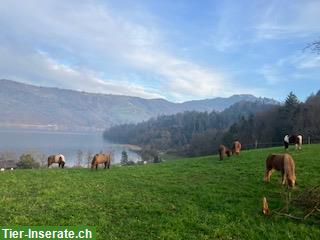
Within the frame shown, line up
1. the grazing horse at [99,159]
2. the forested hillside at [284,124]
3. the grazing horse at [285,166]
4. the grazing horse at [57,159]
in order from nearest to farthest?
the grazing horse at [285,166]
the grazing horse at [99,159]
the grazing horse at [57,159]
the forested hillside at [284,124]

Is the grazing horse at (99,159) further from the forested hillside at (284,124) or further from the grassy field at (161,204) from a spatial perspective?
the forested hillside at (284,124)

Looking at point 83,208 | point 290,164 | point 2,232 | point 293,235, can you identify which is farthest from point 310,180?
point 2,232

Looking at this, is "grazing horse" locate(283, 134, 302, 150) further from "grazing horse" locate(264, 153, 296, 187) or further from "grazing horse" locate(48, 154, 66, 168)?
"grazing horse" locate(48, 154, 66, 168)

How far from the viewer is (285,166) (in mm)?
15398

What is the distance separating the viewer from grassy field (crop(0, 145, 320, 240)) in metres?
10.4

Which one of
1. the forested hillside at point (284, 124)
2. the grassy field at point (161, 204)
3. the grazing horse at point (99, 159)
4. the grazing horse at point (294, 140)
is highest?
the forested hillside at point (284, 124)

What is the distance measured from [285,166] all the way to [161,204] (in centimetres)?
589

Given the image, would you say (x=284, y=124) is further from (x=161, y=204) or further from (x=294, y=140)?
(x=161, y=204)

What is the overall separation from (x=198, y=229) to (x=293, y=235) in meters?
2.66

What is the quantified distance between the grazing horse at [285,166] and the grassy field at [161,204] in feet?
1.30

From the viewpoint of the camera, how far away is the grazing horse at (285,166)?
15234 mm

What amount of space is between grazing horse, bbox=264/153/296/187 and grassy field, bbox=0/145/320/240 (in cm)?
40

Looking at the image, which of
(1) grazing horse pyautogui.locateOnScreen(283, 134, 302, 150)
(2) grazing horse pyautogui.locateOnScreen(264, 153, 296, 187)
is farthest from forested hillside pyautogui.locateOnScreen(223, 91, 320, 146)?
(2) grazing horse pyautogui.locateOnScreen(264, 153, 296, 187)

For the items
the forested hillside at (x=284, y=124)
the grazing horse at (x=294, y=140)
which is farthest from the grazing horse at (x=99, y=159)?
the forested hillside at (x=284, y=124)
